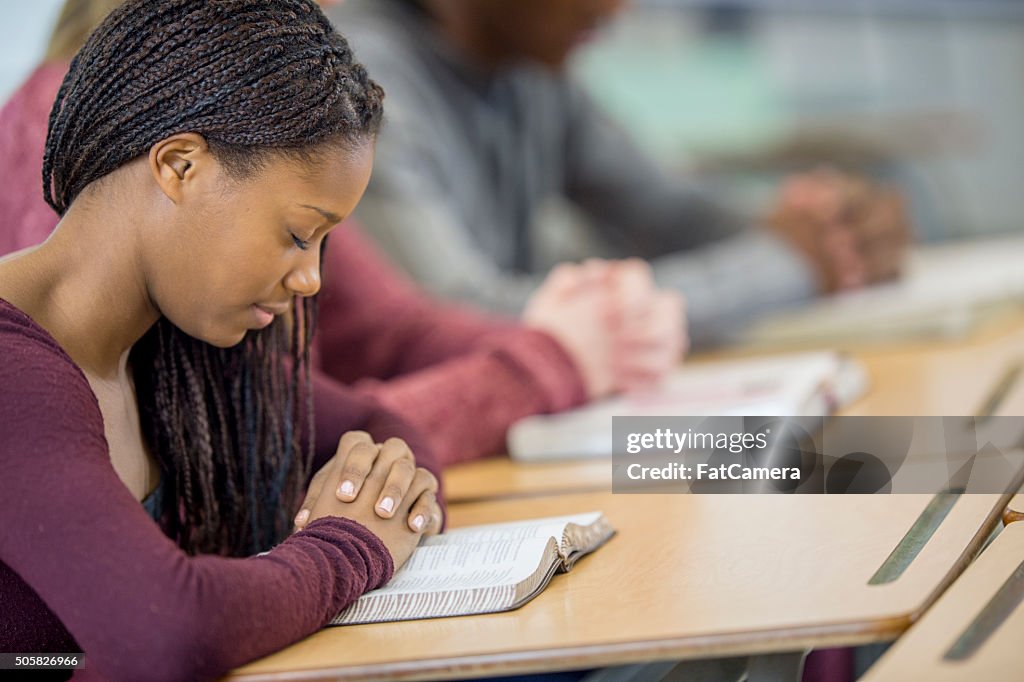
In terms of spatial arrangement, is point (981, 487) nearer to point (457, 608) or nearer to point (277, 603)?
point (457, 608)

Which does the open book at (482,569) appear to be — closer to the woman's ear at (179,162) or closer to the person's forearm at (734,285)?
the woman's ear at (179,162)

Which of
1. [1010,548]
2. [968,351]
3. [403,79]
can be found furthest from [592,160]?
[1010,548]

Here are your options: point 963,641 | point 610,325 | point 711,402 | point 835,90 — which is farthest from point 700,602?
point 835,90

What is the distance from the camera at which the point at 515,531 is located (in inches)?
37.7

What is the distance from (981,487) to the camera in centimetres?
101

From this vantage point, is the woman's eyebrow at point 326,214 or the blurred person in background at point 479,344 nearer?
the woman's eyebrow at point 326,214

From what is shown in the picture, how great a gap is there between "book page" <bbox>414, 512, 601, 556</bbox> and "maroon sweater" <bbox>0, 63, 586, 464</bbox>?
0.19 metres

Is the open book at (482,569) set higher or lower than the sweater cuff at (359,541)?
lower

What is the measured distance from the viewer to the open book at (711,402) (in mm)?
1310

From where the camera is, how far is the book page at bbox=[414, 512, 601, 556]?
3.01 feet

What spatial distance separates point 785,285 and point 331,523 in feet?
3.89

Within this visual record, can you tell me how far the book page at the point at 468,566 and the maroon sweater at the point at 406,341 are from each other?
0.27 m

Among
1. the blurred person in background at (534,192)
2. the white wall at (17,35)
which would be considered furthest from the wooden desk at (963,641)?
the white wall at (17,35)

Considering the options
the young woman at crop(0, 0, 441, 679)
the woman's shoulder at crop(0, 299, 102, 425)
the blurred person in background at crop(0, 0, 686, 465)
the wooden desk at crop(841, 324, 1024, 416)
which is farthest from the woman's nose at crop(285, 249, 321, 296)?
the wooden desk at crop(841, 324, 1024, 416)
